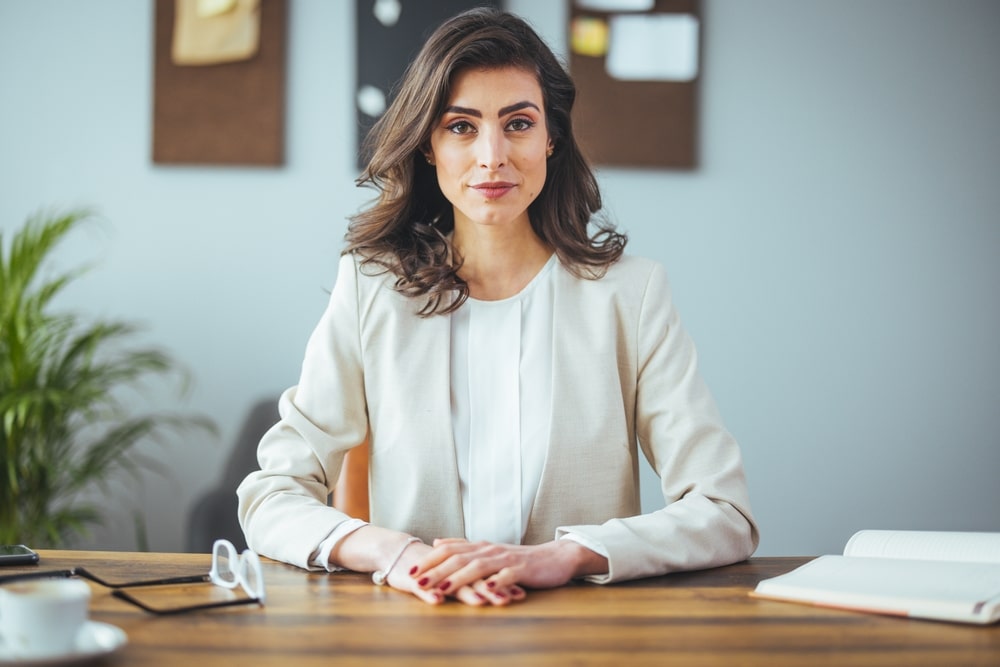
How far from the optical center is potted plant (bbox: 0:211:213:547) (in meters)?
3.03

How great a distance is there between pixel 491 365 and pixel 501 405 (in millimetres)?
72

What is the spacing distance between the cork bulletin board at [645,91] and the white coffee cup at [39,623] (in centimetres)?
277

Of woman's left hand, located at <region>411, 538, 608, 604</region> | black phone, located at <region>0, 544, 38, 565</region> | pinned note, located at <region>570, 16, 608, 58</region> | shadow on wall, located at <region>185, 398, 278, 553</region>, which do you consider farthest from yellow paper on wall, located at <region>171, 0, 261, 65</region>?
woman's left hand, located at <region>411, 538, 608, 604</region>

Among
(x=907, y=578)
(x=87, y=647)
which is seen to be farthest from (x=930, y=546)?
(x=87, y=647)

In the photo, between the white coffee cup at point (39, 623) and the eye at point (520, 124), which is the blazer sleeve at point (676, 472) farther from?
the white coffee cup at point (39, 623)

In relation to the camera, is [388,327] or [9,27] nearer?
[388,327]

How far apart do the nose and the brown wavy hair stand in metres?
0.09

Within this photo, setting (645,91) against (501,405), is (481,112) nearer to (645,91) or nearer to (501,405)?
(501,405)

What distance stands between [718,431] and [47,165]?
107 inches

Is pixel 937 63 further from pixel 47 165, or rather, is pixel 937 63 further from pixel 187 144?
pixel 47 165

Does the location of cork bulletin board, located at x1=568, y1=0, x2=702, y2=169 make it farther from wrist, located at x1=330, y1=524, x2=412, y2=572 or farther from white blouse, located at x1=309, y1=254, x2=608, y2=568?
wrist, located at x1=330, y1=524, x2=412, y2=572

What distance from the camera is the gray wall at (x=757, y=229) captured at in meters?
3.46

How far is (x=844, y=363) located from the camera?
3.58 meters

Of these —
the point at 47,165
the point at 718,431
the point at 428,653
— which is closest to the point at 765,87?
the point at 718,431
